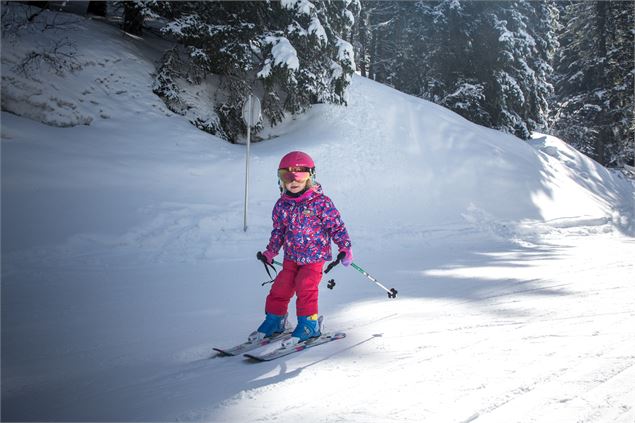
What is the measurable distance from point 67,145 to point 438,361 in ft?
30.3

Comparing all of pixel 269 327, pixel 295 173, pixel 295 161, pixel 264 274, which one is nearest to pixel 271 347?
pixel 269 327

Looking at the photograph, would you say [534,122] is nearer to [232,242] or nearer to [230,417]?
[232,242]

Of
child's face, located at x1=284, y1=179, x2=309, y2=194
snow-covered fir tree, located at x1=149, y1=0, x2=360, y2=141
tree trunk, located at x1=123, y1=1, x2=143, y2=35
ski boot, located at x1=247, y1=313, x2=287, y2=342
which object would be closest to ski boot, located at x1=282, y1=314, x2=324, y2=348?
ski boot, located at x1=247, y1=313, x2=287, y2=342

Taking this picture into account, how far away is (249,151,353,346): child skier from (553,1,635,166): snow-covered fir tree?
81.8 ft

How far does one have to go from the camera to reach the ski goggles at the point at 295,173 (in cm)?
400

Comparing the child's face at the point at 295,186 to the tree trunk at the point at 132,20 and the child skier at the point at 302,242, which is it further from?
the tree trunk at the point at 132,20

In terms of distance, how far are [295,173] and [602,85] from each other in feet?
87.5

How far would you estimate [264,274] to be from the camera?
6.68 meters

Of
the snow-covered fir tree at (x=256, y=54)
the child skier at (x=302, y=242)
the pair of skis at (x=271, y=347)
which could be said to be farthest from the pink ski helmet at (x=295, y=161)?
the snow-covered fir tree at (x=256, y=54)

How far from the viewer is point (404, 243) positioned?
8984 mm

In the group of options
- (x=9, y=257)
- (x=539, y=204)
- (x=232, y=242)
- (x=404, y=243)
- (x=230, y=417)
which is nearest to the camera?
(x=230, y=417)

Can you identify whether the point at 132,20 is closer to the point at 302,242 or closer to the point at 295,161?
the point at 295,161

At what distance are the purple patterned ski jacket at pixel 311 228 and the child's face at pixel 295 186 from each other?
0.07 m

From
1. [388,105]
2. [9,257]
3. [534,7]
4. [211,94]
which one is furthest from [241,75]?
[534,7]
